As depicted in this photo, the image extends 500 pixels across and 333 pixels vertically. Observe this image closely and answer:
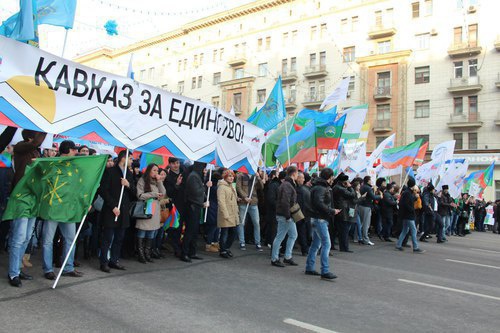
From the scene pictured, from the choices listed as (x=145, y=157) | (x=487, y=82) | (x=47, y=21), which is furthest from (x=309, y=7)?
(x=47, y=21)

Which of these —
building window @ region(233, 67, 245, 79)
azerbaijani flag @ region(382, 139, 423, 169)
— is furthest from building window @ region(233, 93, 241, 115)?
azerbaijani flag @ region(382, 139, 423, 169)

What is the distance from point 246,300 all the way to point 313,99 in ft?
130

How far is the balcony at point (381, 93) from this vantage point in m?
39.1

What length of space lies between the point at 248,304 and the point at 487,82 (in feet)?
119

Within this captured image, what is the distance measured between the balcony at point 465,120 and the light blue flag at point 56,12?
34.8m

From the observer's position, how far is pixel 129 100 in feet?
20.9

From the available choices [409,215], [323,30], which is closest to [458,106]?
[323,30]

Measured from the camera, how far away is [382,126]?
39.4 m

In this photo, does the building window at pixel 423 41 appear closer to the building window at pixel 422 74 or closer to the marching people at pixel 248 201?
the building window at pixel 422 74

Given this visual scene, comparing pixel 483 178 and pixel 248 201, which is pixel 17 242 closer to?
pixel 248 201

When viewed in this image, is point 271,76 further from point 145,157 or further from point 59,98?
point 59,98

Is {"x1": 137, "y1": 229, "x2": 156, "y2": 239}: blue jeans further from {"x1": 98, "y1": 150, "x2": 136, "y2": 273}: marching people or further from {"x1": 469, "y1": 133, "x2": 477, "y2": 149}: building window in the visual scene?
{"x1": 469, "y1": 133, "x2": 477, "y2": 149}: building window

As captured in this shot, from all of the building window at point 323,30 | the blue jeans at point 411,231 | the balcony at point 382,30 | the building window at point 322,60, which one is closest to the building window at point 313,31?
the building window at point 323,30

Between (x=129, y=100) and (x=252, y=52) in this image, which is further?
(x=252, y=52)
